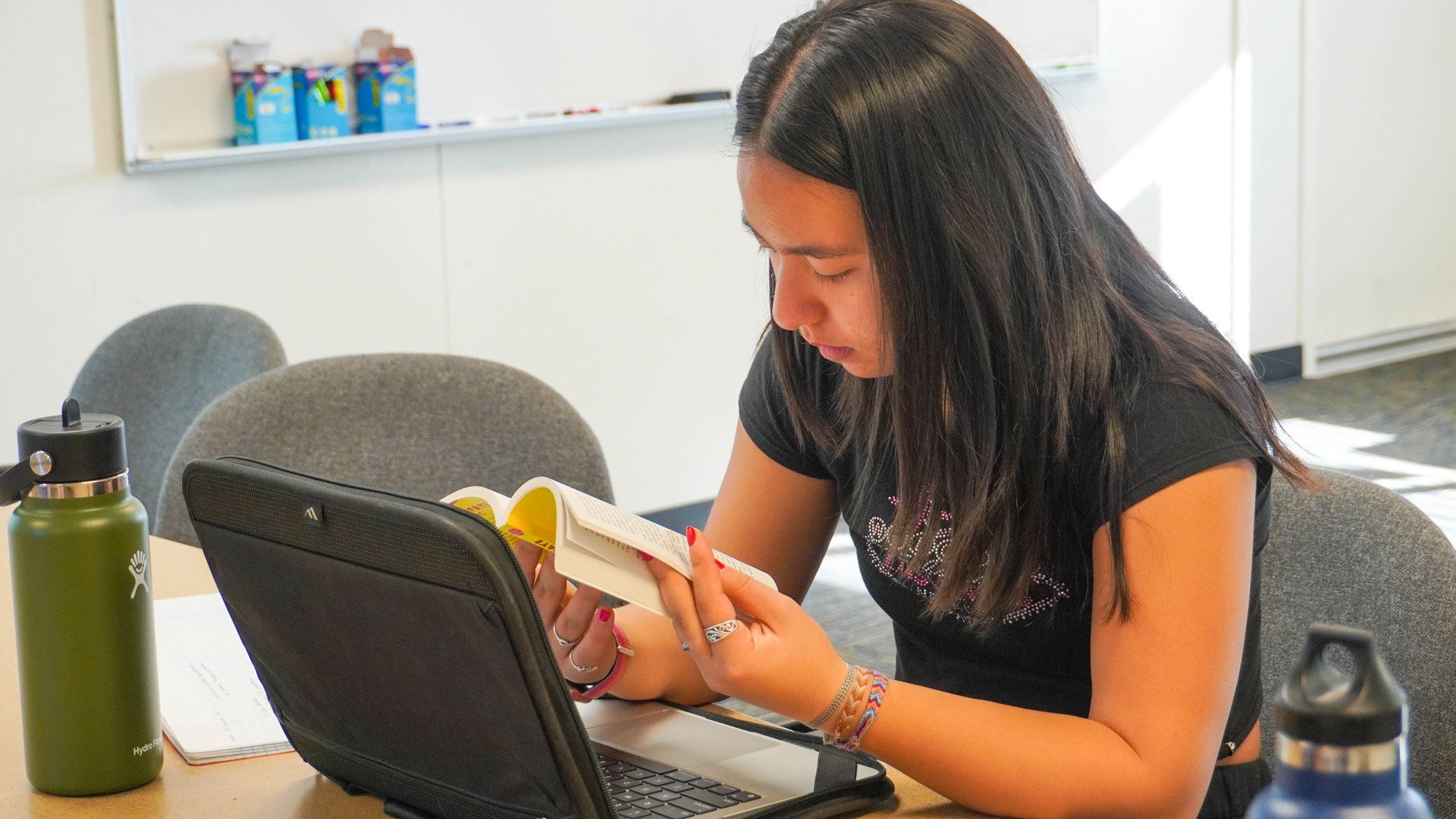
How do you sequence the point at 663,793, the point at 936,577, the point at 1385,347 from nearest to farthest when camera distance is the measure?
the point at 663,793, the point at 936,577, the point at 1385,347

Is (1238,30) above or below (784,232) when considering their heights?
above

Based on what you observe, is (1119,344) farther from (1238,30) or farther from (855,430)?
(1238,30)

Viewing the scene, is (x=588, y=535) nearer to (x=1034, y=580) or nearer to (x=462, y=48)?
(x=1034, y=580)

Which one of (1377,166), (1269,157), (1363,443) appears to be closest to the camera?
(1363,443)

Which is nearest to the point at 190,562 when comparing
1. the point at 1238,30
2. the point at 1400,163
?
the point at 1238,30

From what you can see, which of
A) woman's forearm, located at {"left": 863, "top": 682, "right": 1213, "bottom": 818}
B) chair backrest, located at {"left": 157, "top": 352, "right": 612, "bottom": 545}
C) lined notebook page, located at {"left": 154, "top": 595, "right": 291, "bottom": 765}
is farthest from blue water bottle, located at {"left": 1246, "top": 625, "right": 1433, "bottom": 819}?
chair backrest, located at {"left": 157, "top": 352, "right": 612, "bottom": 545}

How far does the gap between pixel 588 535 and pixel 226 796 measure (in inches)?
11.9

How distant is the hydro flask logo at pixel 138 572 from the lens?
896 millimetres

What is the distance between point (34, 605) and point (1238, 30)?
476cm

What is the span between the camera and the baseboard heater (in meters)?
5.44

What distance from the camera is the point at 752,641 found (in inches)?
36.4

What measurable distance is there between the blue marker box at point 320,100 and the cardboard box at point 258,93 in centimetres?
3

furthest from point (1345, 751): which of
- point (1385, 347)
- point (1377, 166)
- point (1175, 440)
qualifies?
point (1385, 347)

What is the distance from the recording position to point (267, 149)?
2.97 m
